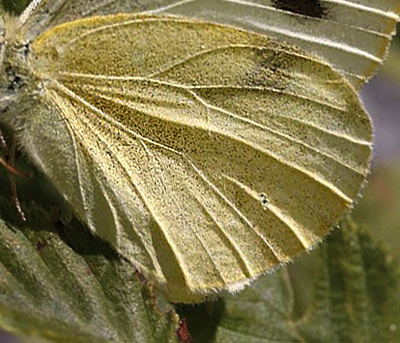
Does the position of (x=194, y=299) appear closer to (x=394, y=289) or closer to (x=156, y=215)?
(x=156, y=215)

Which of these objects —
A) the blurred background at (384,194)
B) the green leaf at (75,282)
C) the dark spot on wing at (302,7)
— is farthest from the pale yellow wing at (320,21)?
the green leaf at (75,282)

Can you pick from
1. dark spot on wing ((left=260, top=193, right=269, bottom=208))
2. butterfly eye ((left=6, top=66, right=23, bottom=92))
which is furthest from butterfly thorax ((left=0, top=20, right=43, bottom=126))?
dark spot on wing ((left=260, top=193, right=269, bottom=208))

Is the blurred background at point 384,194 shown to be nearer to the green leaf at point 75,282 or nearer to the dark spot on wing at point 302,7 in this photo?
the dark spot on wing at point 302,7

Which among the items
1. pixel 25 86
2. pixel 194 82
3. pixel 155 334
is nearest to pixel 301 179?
pixel 194 82

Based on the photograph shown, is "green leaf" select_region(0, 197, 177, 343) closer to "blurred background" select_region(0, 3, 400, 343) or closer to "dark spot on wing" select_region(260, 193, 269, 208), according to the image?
"dark spot on wing" select_region(260, 193, 269, 208)

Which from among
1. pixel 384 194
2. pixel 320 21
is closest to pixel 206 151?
pixel 320 21

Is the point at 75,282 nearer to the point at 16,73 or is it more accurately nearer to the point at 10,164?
Answer: the point at 10,164

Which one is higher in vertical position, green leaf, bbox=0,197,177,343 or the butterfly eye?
the butterfly eye
